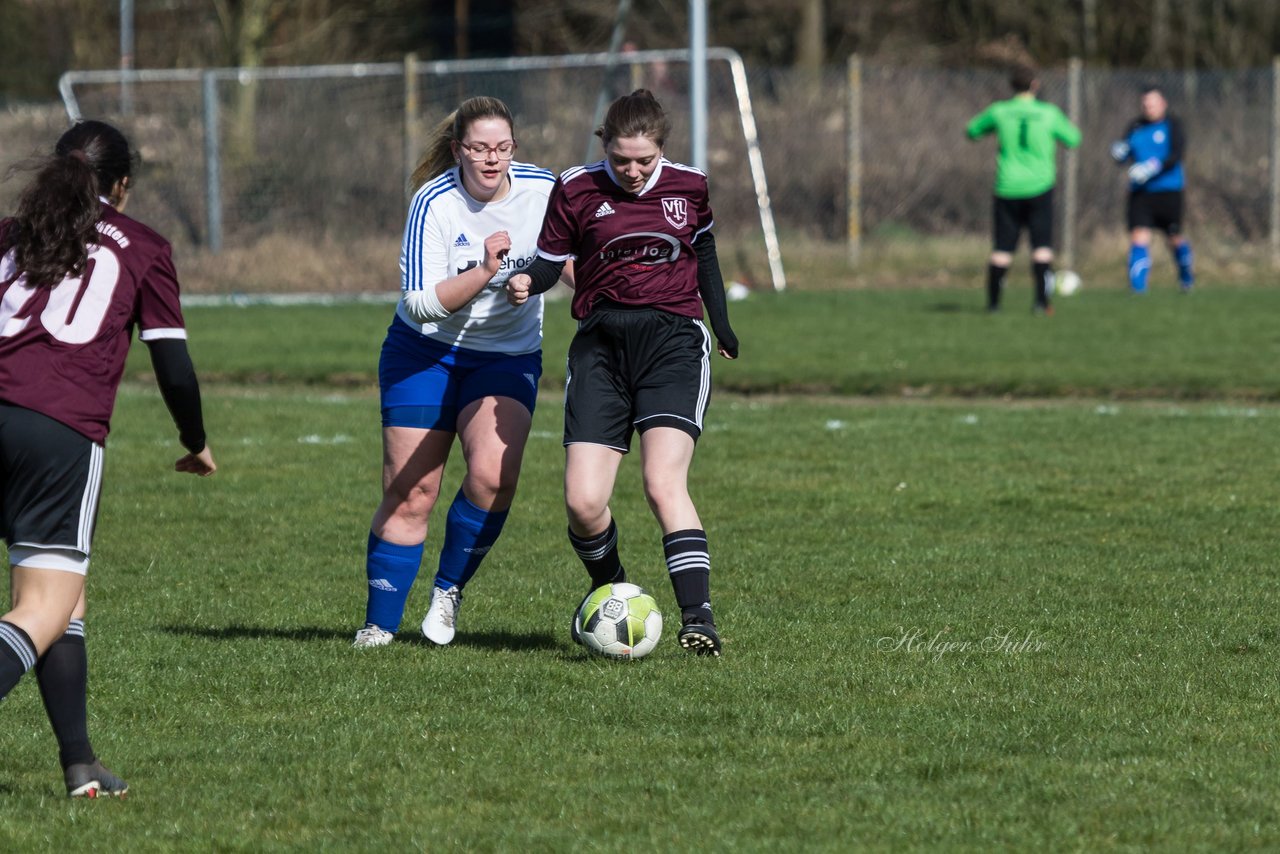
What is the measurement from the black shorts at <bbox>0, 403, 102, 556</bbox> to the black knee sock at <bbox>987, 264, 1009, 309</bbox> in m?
14.6

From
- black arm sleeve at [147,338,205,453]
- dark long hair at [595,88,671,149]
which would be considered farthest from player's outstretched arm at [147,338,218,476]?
dark long hair at [595,88,671,149]

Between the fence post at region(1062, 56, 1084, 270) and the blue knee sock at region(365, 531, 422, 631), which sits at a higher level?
the fence post at region(1062, 56, 1084, 270)

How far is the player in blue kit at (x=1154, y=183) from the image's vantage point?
20.6m

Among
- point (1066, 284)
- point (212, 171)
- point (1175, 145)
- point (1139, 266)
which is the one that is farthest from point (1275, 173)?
point (212, 171)

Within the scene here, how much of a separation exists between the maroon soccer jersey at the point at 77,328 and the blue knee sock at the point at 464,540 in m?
2.09

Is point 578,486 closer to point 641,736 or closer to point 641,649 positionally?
point 641,649

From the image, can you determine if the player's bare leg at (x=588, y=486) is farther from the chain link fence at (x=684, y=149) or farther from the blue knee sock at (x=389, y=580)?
the chain link fence at (x=684, y=149)

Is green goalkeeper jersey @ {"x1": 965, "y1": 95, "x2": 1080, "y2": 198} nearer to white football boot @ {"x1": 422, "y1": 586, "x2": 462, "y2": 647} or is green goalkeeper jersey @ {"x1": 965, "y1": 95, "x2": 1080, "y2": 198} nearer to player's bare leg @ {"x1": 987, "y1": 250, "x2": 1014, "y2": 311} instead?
player's bare leg @ {"x1": 987, "y1": 250, "x2": 1014, "y2": 311}

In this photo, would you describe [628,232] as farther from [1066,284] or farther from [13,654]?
[1066,284]

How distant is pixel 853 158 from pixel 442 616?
17397 millimetres

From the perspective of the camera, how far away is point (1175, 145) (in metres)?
20.5

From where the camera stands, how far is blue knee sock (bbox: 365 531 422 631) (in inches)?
252

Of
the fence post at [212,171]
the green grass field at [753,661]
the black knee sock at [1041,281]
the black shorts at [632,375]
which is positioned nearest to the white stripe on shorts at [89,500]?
the green grass field at [753,661]

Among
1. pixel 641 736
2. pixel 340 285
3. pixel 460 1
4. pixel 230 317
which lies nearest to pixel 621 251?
pixel 641 736
